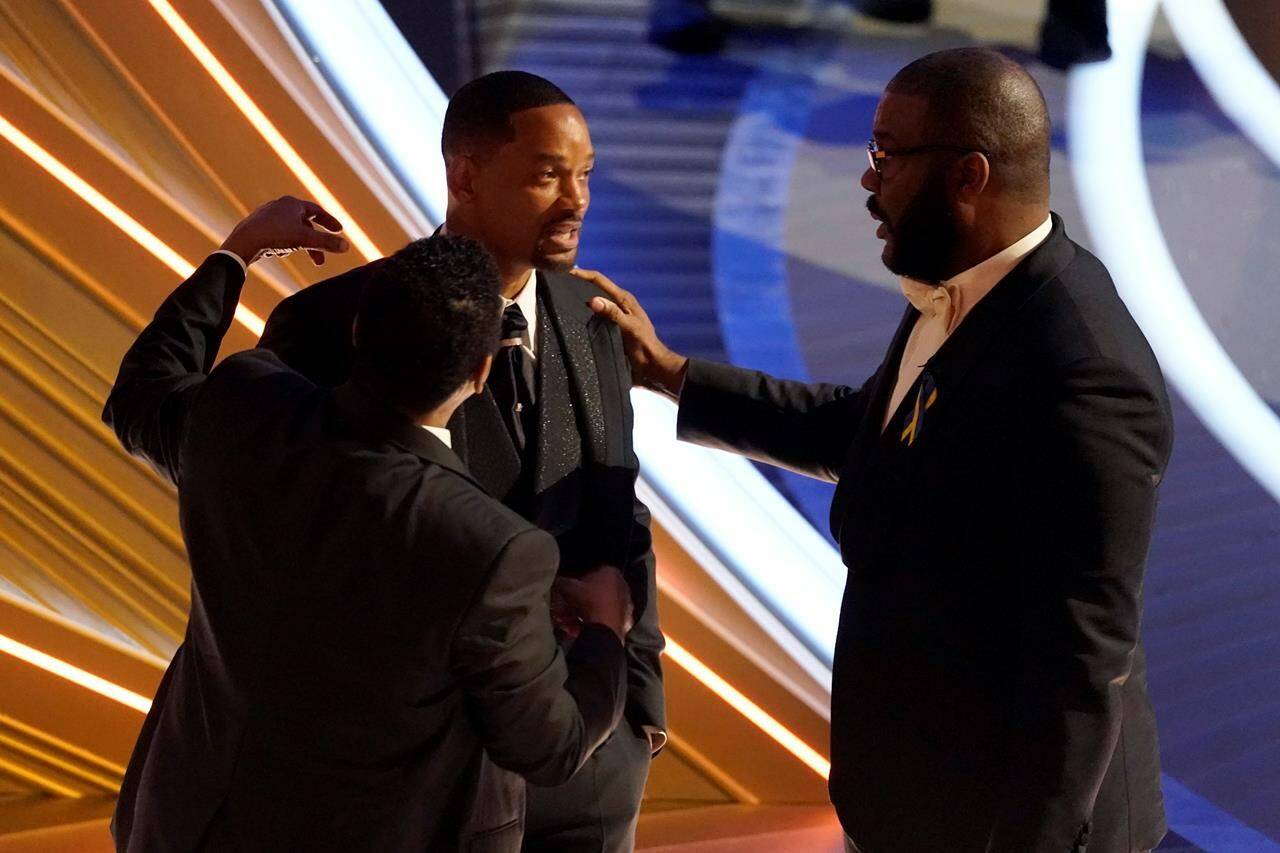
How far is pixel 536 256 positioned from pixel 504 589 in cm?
53

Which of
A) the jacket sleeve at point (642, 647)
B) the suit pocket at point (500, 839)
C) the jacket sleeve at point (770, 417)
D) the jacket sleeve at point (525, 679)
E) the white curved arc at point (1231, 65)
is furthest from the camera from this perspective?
the white curved arc at point (1231, 65)

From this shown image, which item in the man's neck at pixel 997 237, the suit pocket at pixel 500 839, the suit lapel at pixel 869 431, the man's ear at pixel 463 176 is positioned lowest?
the suit lapel at pixel 869 431

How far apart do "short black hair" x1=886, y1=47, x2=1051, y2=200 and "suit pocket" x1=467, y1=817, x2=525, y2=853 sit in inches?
36.9

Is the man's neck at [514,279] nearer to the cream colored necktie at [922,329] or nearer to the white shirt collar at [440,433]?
the white shirt collar at [440,433]

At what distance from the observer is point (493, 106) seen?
1696mm

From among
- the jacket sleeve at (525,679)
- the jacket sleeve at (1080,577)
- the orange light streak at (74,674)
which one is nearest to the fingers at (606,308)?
the jacket sleeve at (525,679)

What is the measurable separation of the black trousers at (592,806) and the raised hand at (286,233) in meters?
0.75

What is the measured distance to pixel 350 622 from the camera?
4.48 feet

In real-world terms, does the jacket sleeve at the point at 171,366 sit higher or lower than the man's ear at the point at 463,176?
higher

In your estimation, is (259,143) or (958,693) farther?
(259,143)

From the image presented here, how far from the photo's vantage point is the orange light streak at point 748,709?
8.45ft

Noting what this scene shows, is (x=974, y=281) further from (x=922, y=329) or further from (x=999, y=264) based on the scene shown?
(x=922, y=329)

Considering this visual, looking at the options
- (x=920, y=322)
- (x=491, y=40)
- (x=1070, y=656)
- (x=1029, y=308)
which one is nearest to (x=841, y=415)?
(x=920, y=322)

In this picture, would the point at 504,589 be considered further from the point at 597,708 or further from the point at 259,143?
the point at 259,143
